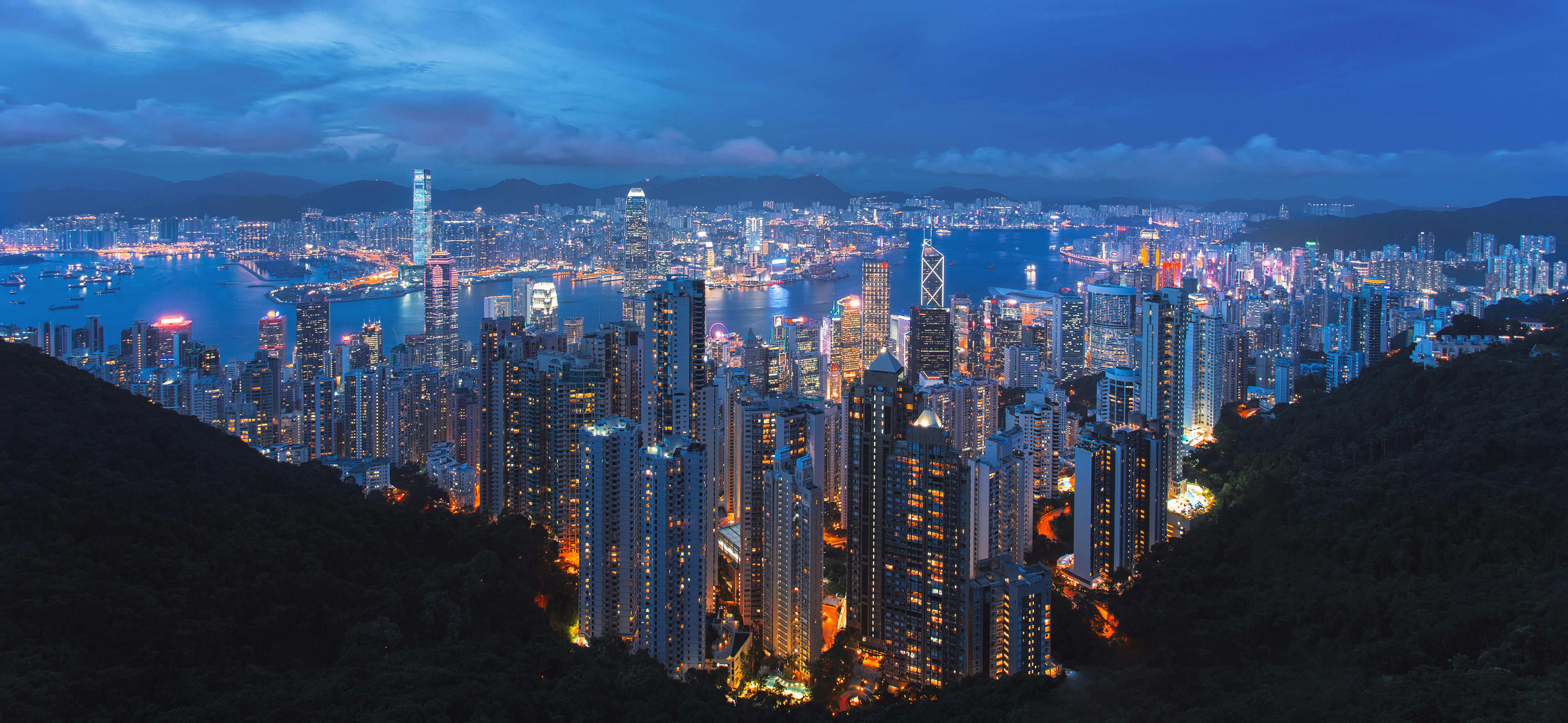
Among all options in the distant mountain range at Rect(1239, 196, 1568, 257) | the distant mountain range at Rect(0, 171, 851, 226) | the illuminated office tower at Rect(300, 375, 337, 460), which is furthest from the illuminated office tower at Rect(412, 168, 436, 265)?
the distant mountain range at Rect(1239, 196, 1568, 257)

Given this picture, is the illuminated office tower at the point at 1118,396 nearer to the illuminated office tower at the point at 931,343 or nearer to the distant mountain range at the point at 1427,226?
the illuminated office tower at the point at 931,343

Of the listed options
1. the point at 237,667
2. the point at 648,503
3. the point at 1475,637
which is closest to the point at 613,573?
the point at 648,503

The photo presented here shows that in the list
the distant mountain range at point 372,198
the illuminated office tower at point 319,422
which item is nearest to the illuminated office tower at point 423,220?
the distant mountain range at point 372,198

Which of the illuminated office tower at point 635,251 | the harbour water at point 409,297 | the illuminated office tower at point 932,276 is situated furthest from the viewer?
the illuminated office tower at point 635,251

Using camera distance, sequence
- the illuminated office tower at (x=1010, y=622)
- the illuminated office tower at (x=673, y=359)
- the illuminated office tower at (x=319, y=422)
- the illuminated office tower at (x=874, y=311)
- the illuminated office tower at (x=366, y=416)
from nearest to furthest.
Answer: the illuminated office tower at (x=1010, y=622) → the illuminated office tower at (x=673, y=359) → the illuminated office tower at (x=366, y=416) → the illuminated office tower at (x=319, y=422) → the illuminated office tower at (x=874, y=311)

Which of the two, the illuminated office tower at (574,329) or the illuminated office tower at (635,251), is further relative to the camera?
the illuminated office tower at (635,251)

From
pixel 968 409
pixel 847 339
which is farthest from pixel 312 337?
pixel 968 409

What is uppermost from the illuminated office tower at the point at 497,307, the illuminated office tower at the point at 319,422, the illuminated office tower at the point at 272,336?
the illuminated office tower at the point at 497,307

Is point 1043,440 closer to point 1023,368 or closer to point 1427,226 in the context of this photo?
point 1023,368

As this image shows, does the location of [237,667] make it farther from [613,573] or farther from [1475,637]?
[1475,637]
